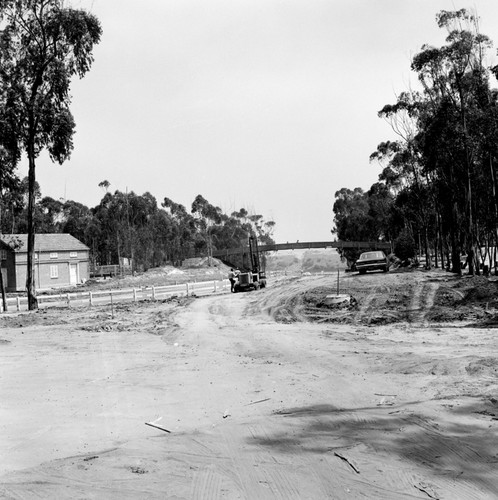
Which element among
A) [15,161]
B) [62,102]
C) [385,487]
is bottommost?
[385,487]

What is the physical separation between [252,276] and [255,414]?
2979 centimetres

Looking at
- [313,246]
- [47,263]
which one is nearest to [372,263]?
[47,263]

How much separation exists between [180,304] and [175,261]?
81687 millimetres

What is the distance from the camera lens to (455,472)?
6191 millimetres

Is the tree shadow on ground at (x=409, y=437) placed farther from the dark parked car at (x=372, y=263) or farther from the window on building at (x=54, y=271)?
the window on building at (x=54, y=271)

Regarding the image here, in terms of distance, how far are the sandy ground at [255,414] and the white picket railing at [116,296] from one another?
47.7 feet

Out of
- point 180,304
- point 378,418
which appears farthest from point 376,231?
point 378,418

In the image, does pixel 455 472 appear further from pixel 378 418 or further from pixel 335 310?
pixel 335 310

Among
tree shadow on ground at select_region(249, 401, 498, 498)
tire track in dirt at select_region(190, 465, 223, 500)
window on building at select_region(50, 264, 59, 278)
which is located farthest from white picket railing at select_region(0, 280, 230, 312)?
tire track in dirt at select_region(190, 465, 223, 500)

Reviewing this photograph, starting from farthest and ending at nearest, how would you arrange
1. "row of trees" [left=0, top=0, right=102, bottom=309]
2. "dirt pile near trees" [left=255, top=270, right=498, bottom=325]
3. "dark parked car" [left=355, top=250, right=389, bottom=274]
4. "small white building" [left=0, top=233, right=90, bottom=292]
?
"small white building" [left=0, top=233, right=90, bottom=292] < "dark parked car" [left=355, top=250, right=389, bottom=274] < "row of trees" [left=0, top=0, right=102, bottom=309] < "dirt pile near trees" [left=255, top=270, right=498, bottom=325]

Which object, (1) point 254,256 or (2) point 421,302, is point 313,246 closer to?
(1) point 254,256

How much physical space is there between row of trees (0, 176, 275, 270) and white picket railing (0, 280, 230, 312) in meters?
35.9

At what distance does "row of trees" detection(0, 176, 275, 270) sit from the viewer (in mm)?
89938

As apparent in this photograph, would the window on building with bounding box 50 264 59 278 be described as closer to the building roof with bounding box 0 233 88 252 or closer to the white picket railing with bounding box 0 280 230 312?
the building roof with bounding box 0 233 88 252
